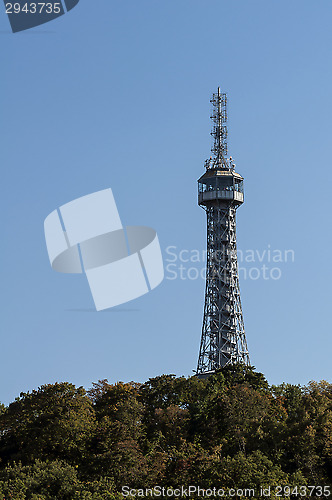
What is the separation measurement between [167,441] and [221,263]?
5670 centimetres

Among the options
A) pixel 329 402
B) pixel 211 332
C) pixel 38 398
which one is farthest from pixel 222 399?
pixel 211 332

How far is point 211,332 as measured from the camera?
124062 millimetres

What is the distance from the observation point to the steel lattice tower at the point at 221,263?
123500 mm

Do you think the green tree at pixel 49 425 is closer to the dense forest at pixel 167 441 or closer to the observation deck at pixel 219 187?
the dense forest at pixel 167 441

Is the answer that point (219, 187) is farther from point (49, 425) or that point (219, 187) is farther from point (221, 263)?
point (49, 425)

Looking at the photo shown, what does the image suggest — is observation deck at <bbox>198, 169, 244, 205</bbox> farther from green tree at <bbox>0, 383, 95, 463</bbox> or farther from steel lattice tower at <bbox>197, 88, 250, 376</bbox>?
green tree at <bbox>0, 383, 95, 463</bbox>

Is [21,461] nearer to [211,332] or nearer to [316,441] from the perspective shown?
[316,441]

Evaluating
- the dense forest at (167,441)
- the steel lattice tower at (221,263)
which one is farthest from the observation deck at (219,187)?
the dense forest at (167,441)

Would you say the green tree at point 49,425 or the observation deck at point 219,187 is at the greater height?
the observation deck at point 219,187

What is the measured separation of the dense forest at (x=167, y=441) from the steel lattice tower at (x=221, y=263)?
131 feet

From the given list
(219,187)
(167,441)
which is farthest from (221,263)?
(167,441)

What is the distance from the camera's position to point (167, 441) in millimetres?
72250

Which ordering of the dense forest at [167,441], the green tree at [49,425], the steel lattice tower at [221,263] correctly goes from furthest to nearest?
the steel lattice tower at [221,263], the green tree at [49,425], the dense forest at [167,441]

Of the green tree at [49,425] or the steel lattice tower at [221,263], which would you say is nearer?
the green tree at [49,425]
